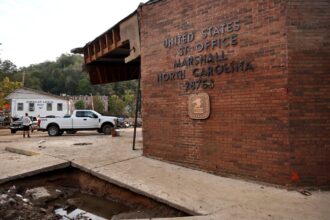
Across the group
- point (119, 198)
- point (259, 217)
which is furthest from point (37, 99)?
point (259, 217)

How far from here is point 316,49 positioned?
250 inches

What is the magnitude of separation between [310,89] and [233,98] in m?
1.64

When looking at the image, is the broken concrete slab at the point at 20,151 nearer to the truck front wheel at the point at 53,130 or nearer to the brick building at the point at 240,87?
the brick building at the point at 240,87

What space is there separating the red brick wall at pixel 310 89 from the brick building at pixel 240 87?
20 millimetres

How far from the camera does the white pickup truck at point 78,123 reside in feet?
70.5

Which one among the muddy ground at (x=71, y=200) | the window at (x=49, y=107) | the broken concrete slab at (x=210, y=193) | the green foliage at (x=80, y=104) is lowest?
the muddy ground at (x=71, y=200)

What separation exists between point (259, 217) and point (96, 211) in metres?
3.51

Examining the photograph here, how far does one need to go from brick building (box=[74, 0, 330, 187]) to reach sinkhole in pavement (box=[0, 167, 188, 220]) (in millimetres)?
2099

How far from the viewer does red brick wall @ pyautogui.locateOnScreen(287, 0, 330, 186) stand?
6285 millimetres

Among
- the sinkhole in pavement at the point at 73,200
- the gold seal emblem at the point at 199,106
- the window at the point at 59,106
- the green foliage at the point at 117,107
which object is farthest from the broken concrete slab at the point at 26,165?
the green foliage at the point at 117,107

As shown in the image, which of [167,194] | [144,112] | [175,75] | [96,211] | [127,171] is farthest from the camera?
[144,112]

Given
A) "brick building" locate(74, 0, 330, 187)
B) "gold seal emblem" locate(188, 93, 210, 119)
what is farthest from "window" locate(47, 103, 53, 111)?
"gold seal emblem" locate(188, 93, 210, 119)

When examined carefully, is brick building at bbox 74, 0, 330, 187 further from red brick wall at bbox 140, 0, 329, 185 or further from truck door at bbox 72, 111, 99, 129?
truck door at bbox 72, 111, 99, 129

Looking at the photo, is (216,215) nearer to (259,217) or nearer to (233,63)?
(259,217)
